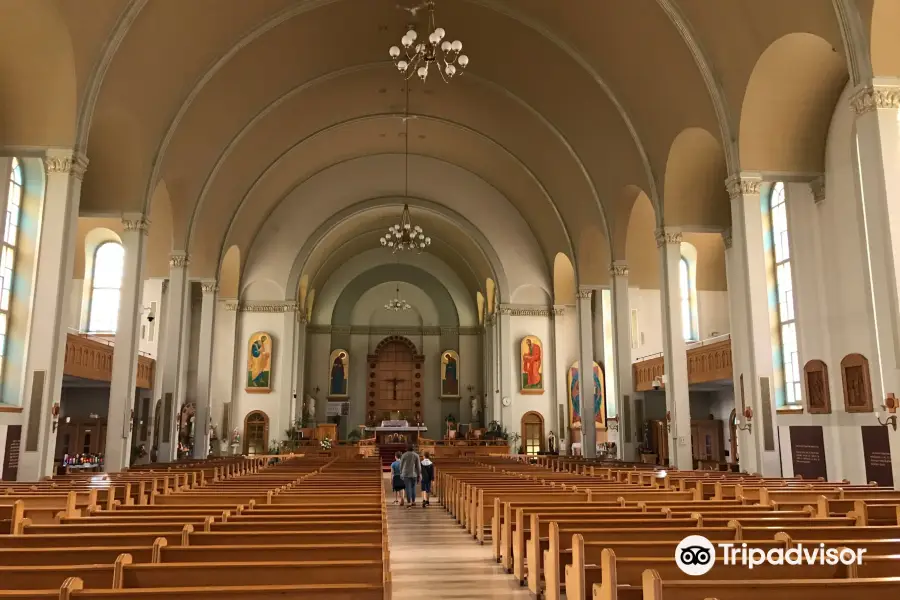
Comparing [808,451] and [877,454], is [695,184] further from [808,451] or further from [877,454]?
[877,454]

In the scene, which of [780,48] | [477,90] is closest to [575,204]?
[477,90]

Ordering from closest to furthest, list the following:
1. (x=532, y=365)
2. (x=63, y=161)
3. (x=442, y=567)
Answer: (x=442, y=567) → (x=63, y=161) → (x=532, y=365)

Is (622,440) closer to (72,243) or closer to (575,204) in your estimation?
(575,204)

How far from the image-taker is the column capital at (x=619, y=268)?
65.6 feet

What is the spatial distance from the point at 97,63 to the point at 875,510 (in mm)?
12736

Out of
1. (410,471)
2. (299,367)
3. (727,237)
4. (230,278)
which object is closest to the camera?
(410,471)

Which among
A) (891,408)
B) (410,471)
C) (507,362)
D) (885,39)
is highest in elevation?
(885,39)

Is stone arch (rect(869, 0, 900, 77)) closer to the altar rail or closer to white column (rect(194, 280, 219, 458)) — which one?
the altar rail

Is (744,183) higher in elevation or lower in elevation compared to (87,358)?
higher

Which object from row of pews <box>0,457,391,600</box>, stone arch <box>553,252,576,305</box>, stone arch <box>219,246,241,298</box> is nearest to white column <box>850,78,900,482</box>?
row of pews <box>0,457,391,600</box>

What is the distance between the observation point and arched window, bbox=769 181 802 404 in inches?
601

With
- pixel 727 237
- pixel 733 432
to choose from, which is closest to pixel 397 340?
pixel 733 432

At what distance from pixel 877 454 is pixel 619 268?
899 centimetres

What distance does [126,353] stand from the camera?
47.4 ft
